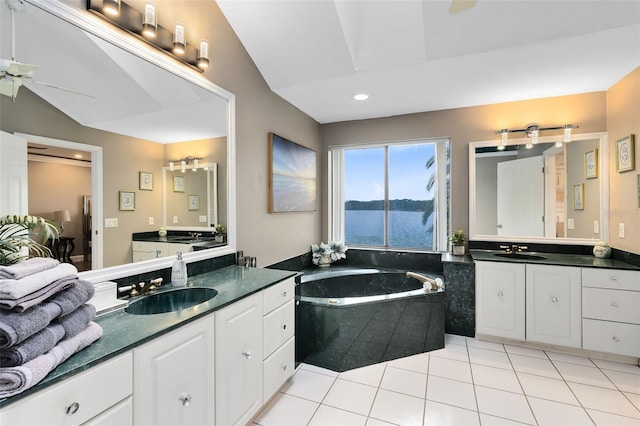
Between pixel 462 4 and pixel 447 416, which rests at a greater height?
pixel 462 4

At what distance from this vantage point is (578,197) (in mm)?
3027

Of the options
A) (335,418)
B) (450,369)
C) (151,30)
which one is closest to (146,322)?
(335,418)

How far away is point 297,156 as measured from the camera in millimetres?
3328

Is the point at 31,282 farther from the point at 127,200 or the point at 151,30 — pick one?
the point at 151,30

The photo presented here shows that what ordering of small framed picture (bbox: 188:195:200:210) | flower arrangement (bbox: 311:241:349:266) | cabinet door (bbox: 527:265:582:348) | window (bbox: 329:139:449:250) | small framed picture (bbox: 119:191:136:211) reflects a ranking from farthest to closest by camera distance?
1. flower arrangement (bbox: 311:241:349:266)
2. window (bbox: 329:139:449:250)
3. cabinet door (bbox: 527:265:582:348)
4. small framed picture (bbox: 188:195:200:210)
5. small framed picture (bbox: 119:191:136:211)

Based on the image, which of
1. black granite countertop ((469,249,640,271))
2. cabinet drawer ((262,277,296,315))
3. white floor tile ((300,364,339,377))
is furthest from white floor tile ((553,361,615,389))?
cabinet drawer ((262,277,296,315))

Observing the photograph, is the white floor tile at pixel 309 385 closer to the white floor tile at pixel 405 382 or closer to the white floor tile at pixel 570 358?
the white floor tile at pixel 405 382

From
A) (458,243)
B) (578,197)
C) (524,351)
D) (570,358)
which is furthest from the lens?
(458,243)

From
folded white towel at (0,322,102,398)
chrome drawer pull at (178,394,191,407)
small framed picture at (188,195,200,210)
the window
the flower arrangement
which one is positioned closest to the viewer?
folded white towel at (0,322,102,398)

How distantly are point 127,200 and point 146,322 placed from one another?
758 millimetres

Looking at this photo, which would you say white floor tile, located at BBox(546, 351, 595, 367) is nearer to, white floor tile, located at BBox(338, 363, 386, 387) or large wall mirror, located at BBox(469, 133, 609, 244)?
large wall mirror, located at BBox(469, 133, 609, 244)

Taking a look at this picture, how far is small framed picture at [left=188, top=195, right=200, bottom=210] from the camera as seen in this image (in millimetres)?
2051

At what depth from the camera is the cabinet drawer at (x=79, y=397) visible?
78 cm

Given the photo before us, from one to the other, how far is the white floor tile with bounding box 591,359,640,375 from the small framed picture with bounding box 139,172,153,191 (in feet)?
11.9
